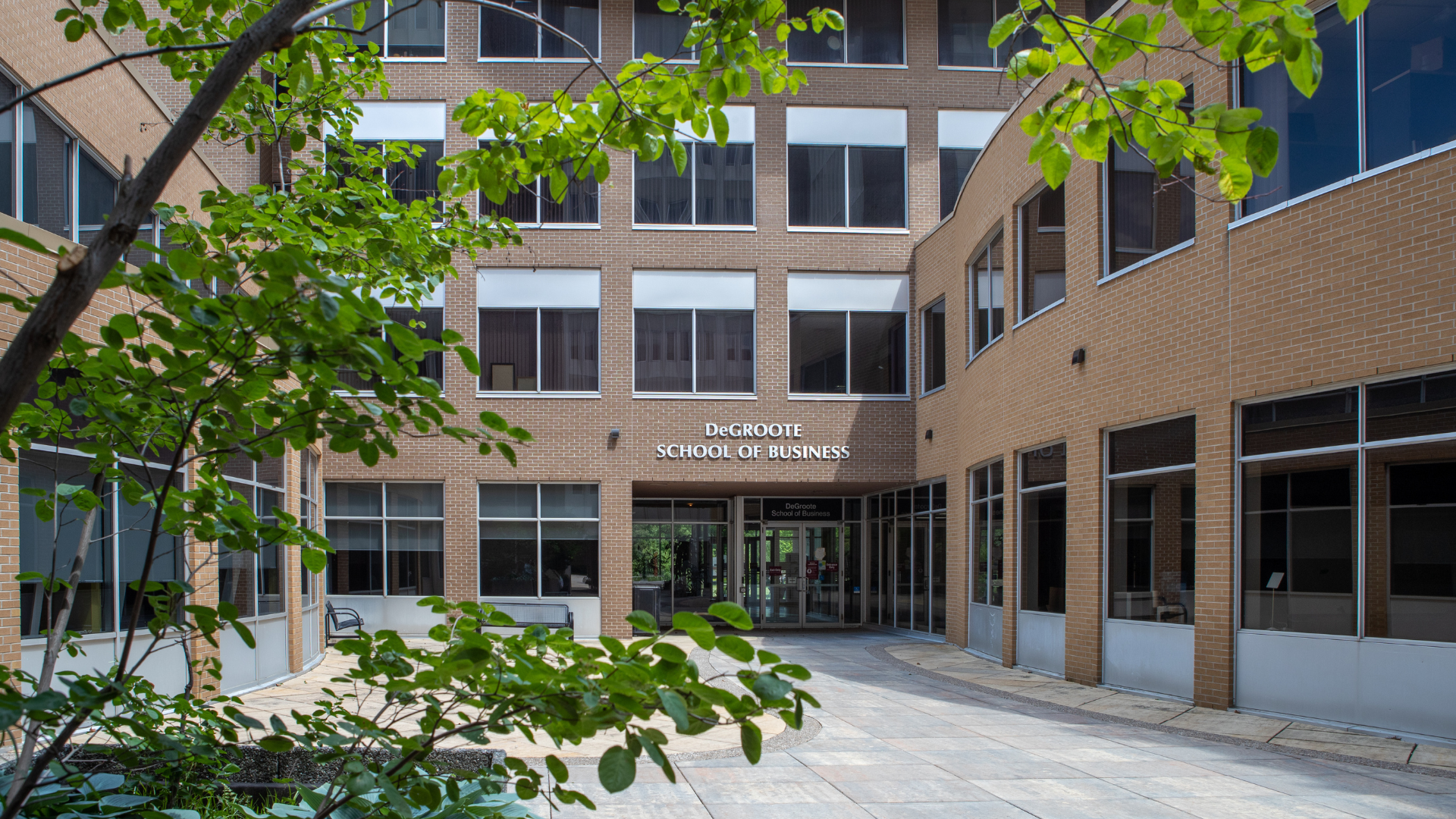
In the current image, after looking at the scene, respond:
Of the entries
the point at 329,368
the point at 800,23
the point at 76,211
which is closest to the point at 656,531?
the point at 76,211

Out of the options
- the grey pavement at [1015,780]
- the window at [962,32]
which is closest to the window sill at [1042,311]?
the grey pavement at [1015,780]

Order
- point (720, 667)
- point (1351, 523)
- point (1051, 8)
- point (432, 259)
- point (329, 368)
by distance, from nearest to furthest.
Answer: point (329, 368) → point (1051, 8) → point (432, 259) → point (1351, 523) → point (720, 667)

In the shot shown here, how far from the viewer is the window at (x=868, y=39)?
73.5 ft

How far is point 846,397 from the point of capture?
2180 cm

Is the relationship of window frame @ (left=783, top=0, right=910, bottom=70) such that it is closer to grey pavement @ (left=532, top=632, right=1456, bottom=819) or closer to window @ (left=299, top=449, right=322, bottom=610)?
window @ (left=299, top=449, right=322, bottom=610)

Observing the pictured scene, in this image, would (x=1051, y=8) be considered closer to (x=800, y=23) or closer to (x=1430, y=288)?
(x=800, y=23)

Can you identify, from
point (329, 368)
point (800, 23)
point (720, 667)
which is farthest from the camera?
point (720, 667)

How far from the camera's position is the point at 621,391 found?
70.1ft

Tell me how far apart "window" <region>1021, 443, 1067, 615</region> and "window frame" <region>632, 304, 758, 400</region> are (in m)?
6.72

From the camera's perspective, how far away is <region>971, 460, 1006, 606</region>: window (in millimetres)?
17125

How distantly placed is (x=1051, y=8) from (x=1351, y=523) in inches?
343

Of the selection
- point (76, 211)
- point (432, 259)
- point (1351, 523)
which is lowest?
point (1351, 523)

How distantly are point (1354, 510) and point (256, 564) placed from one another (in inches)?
480

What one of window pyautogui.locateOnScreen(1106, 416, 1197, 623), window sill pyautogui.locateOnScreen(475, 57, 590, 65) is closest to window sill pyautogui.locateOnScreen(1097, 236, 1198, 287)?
window pyautogui.locateOnScreen(1106, 416, 1197, 623)
